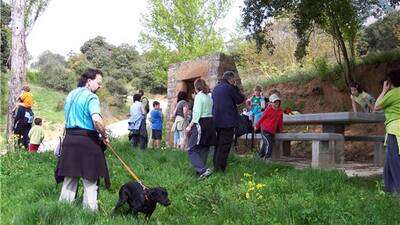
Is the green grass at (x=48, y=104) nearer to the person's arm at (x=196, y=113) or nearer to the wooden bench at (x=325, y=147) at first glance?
the wooden bench at (x=325, y=147)

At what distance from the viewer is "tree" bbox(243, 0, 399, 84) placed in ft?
46.0

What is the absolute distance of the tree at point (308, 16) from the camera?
552 inches

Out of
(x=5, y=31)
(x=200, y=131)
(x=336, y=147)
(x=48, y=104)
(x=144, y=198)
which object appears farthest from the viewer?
(x=48, y=104)

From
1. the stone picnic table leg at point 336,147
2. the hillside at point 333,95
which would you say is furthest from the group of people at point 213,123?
the hillside at point 333,95

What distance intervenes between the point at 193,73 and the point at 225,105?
6.58 meters

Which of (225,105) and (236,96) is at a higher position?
(236,96)

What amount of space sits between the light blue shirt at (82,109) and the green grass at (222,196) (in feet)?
3.01

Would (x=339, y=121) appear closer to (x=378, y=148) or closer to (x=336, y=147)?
(x=336, y=147)

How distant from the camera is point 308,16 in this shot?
14.2 m

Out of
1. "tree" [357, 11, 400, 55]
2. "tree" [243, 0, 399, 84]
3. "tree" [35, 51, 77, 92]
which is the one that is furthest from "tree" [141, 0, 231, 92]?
"tree" [35, 51, 77, 92]

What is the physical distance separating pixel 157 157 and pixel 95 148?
4.55 metres

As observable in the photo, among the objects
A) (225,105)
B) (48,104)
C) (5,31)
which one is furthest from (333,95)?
(48,104)

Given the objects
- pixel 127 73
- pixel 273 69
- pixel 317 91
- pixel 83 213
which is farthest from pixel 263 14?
pixel 127 73

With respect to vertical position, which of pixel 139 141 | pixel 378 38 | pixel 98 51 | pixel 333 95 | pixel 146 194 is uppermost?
pixel 98 51
